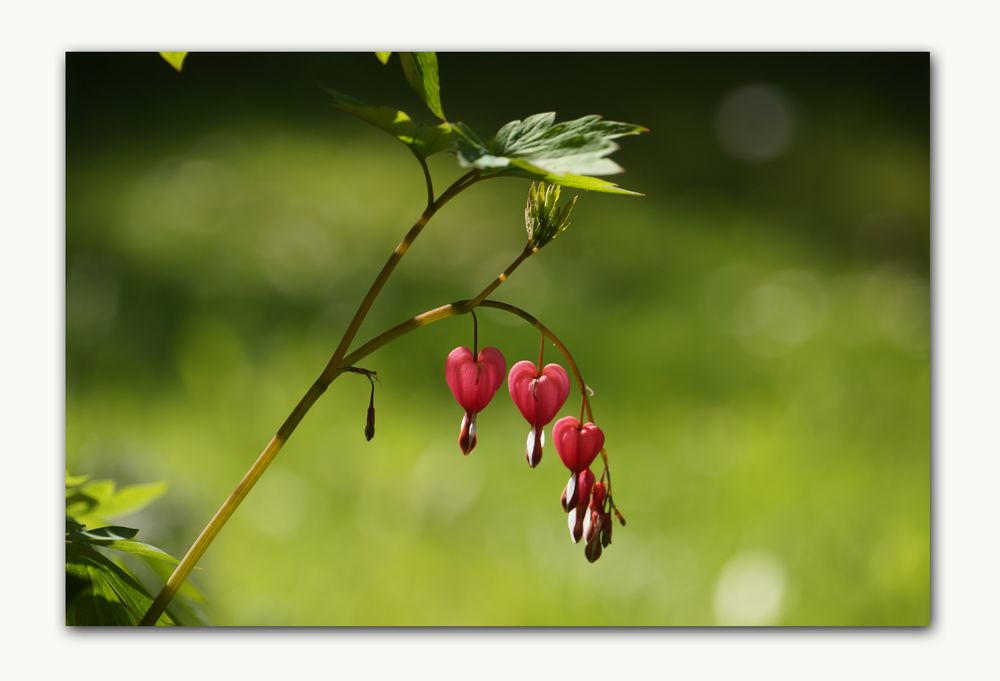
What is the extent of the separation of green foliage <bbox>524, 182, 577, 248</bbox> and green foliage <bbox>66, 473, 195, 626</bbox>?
0.62 meters

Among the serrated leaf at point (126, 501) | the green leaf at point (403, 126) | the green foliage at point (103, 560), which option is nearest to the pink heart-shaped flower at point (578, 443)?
the green leaf at point (403, 126)

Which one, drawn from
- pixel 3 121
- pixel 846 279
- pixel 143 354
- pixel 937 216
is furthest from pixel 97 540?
pixel 846 279

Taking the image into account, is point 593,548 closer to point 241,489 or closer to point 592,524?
point 592,524

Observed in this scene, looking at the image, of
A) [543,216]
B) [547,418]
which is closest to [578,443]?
[547,418]

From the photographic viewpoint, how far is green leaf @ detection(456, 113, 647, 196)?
1.08 m

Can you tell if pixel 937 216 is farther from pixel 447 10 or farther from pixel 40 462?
pixel 40 462

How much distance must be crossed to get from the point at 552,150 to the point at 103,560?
792 millimetres

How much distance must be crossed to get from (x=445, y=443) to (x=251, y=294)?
0.69 metres

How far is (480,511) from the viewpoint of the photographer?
8.31 ft

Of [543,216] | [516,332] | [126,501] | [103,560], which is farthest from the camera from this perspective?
[516,332]

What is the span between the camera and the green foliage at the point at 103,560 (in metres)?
1.26

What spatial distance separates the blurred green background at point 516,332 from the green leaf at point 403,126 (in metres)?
0.95

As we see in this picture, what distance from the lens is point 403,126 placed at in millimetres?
1145
